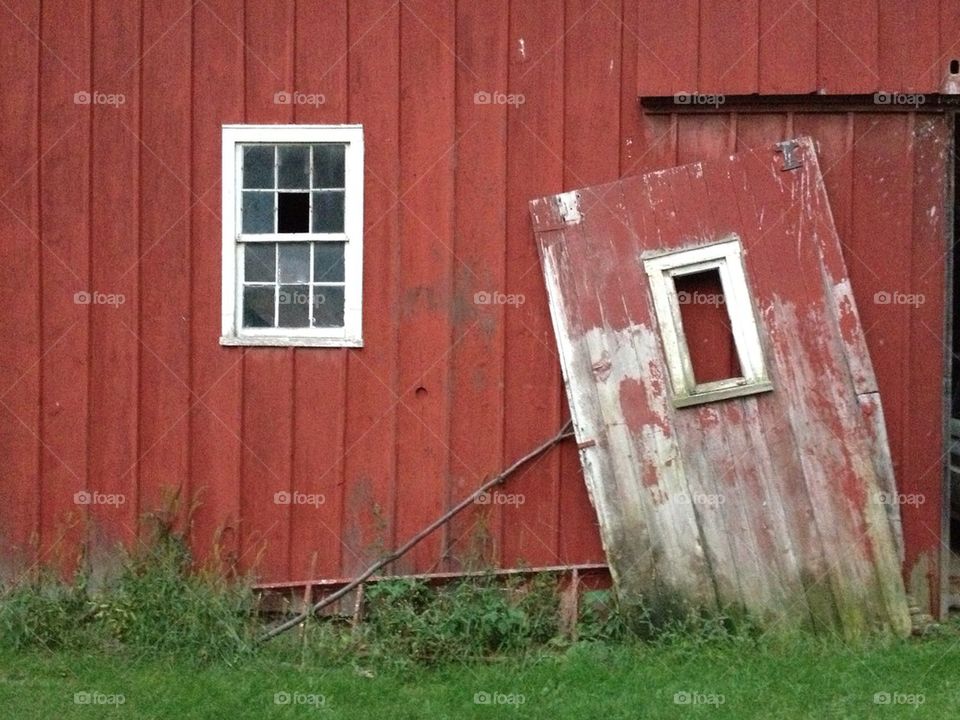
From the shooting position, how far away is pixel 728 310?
6262 mm

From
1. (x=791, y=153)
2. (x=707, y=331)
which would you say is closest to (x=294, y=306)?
(x=707, y=331)

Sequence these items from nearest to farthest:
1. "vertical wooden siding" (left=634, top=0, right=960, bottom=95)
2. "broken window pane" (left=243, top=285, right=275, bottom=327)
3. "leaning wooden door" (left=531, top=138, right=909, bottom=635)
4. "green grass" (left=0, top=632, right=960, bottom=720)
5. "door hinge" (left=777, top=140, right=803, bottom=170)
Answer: "green grass" (left=0, top=632, right=960, bottom=720) → "leaning wooden door" (left=531, top=138, right=909, bottom=635) → "door hinge" (left=777, top=140, right=803, bottom=170) → "vertical wooden siding" (left=634, top=0, right=960, bottom=95) → "broken window pane" (left=243, top=285, right=275, bottom=327)

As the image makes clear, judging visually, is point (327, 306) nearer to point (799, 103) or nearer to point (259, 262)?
point (259, 262)

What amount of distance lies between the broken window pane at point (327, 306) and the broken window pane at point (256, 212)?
1.61 ft

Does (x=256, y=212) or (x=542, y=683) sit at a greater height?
(x=256, y=212)

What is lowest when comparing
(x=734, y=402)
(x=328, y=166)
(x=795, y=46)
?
(x=734, y=402)

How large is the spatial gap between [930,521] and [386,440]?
315 centimetres

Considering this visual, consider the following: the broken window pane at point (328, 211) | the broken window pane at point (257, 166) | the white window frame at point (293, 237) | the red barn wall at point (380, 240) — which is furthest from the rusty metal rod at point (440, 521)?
the broken window pane at point (257, 166)

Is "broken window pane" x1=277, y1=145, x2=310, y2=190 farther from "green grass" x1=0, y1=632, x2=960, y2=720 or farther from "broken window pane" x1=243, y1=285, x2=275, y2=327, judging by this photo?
"green grass" x1=0, y1=632, x2=960, y2=720

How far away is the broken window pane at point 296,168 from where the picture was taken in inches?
260

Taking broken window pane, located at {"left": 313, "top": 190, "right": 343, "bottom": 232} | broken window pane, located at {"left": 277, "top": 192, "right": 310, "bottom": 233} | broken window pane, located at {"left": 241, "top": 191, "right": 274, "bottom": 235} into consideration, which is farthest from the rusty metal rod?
broken window pane, located at {"left": 241, "top": 191, "right": 274, "bottom": 235}

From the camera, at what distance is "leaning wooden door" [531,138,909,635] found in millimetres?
6094

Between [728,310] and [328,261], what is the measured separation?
2.31 m

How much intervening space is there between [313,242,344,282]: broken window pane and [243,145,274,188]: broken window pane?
0.49 m
